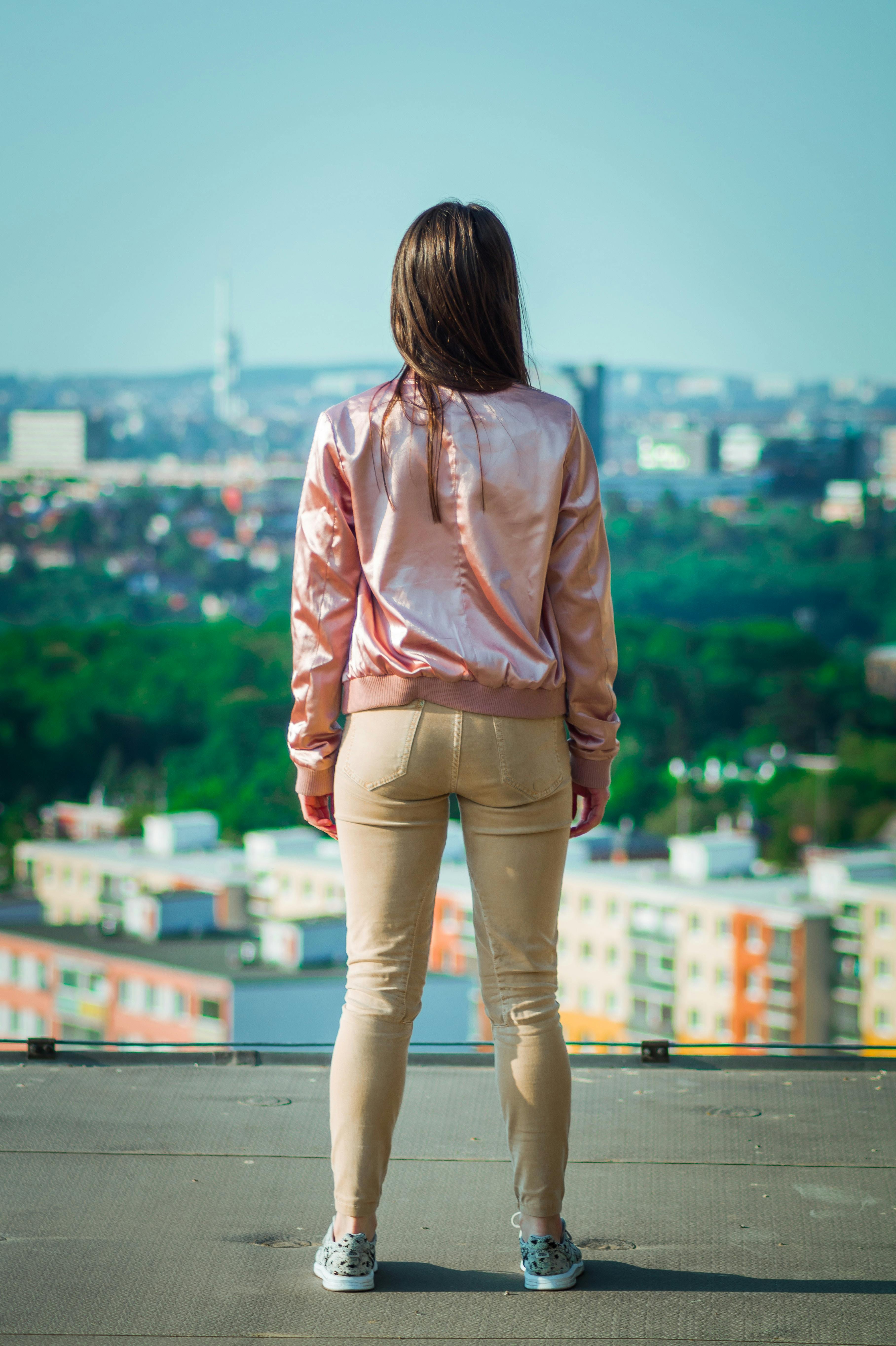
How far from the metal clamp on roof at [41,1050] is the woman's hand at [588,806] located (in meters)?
0.91

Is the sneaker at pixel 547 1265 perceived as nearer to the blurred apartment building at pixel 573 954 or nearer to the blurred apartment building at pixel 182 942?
the blurred apartment building at pixel 182 942

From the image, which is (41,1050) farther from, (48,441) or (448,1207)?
(48,441)

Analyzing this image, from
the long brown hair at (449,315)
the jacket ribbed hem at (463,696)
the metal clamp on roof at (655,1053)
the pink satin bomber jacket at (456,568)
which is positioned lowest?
the metal clamp on roof at (655,1053)

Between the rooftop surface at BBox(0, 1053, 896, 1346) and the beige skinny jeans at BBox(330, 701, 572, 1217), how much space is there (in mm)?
103

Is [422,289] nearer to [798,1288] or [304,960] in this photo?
[798,1288]

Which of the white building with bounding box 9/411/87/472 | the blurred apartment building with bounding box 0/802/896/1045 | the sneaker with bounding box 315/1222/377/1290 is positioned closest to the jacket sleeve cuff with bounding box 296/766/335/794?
the sneaker with bounding box 315/1222/377/1290

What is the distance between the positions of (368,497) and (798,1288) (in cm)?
74

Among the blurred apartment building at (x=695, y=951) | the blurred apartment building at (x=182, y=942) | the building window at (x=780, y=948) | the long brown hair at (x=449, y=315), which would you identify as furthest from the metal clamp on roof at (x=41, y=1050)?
the building window at (x=780, y=948)

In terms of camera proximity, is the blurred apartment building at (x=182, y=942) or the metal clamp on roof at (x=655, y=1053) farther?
the blurred apartment building at (x=182, y=942)

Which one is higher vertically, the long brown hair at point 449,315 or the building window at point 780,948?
the long brown hair at point 449,315

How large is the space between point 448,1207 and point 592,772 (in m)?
0.46

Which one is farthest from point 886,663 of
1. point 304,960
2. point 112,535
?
point 304,960

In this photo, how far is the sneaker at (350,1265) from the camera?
1.34 meters

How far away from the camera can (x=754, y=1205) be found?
1559 millimetres
